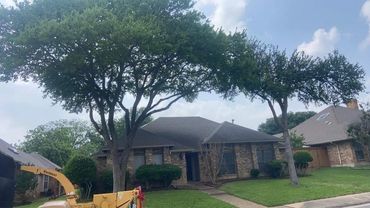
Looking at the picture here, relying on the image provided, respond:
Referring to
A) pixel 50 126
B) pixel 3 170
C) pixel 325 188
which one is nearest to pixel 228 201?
pixel 325 188

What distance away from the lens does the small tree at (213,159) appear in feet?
80.3

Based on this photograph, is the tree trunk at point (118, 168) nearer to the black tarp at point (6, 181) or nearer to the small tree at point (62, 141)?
the black tarp at point (6, 181)

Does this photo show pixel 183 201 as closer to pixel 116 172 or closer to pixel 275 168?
pixel 116 172

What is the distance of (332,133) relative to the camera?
32.7 meters

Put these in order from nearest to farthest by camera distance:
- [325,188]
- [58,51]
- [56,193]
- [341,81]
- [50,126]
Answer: [58,51] < [325,188] < [341,81] < [56,193] < [50,126]

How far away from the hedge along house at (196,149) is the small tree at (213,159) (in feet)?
2.22

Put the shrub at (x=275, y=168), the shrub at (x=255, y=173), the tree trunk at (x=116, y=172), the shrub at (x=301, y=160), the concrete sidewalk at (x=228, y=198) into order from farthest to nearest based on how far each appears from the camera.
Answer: the shrub at (x=301, y=160) → the shrub at (x=255, y=173) → the shrub at (x=275, y=168) → the tree trunk at (x=116, y=172) → the concrete sidewalk at (x=228, y=198)

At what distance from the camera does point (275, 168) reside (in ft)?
86.7

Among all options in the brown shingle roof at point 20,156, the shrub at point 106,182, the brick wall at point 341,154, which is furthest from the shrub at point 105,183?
the brick wall at point 341,154

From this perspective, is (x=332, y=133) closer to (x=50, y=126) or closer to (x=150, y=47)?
(x=150, y=47)

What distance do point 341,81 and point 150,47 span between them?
14.4 m

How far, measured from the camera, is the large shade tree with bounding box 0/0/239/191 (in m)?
15.5

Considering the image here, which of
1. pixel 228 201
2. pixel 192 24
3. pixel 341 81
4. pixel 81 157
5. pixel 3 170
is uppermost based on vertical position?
pixel 192 24

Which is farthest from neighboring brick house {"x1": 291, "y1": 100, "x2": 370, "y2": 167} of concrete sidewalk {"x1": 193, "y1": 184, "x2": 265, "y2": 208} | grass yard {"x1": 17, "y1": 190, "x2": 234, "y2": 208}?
grass yard {"x1": 17, "y1": 190, "x2": 234, "y2": 208}
